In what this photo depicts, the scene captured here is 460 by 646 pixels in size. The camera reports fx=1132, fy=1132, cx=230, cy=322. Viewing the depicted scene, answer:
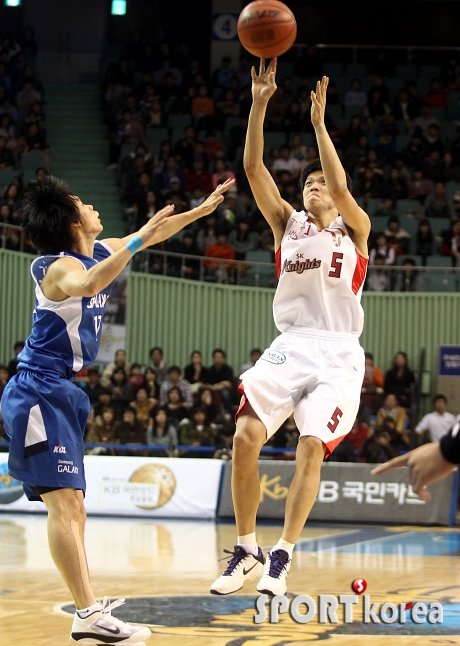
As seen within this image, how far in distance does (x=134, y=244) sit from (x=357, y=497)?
9.96 meters

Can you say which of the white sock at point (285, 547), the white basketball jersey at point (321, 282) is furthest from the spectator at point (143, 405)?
the white sock at point (285, 547)

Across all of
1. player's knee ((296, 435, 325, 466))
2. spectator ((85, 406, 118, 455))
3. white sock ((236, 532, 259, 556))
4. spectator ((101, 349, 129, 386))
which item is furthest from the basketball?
spectator ((101, 349, 129, 386))

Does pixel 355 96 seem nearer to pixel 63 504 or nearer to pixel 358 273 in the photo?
pixel 358 273

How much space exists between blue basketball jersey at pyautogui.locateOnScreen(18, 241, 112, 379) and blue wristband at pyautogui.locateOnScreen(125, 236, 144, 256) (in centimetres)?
43

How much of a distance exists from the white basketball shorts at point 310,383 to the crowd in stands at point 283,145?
12.5 m

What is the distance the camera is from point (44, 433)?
6.29m

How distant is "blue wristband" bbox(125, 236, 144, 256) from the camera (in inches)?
244

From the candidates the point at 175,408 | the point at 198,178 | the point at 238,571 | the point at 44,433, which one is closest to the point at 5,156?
the point at 198,178

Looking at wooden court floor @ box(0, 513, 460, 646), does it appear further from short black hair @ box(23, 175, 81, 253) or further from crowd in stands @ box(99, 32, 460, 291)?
crowd in stands @ box(99, 32, 460, 291)

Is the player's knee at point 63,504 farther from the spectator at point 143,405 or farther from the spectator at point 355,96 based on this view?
the spectator at point 355,96

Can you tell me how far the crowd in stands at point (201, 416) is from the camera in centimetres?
1702

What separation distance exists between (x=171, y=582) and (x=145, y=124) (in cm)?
1545

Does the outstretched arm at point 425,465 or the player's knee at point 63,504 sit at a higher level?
the outstretched arm at point 425,465

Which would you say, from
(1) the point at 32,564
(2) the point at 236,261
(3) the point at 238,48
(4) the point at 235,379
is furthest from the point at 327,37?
(1) the point at 32,564
